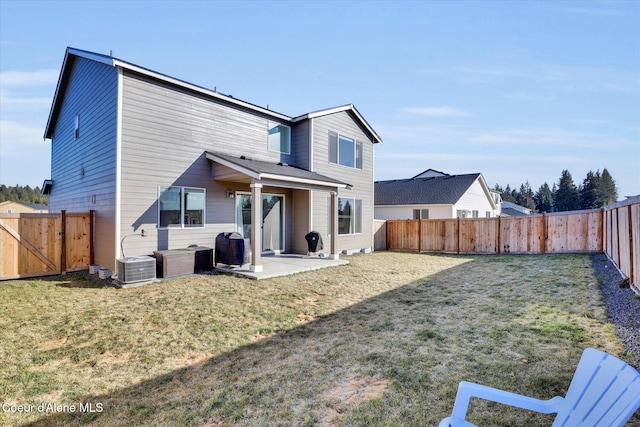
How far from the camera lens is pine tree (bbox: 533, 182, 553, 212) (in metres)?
68.7

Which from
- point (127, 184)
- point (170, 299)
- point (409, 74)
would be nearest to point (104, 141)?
point (127, 184)

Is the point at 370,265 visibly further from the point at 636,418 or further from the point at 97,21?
the point at 97,21

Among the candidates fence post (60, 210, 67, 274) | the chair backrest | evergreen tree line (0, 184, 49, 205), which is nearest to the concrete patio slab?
fence post (60, 210, 67, 274)

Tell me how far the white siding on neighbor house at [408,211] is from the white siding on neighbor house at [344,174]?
8.01 metres

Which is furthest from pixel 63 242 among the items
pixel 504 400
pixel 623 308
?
pixel 623 308

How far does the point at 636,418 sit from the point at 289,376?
3.00m

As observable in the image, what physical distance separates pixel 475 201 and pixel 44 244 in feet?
80.9

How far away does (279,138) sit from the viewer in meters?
12.2

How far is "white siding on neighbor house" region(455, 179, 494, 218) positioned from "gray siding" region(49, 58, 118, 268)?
19.4 m

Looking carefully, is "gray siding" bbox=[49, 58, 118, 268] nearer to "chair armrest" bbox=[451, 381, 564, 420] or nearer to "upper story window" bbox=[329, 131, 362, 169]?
"upper story window" bbox=[329, 131, 362, 169]

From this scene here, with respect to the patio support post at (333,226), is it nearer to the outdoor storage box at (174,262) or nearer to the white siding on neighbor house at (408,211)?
the outdoor storage box at (174,262)

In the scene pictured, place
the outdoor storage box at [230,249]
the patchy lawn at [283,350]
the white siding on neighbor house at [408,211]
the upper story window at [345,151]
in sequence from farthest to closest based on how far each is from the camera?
the white siding on neighbor house at [408,211] → the upper story window at [345,151] → the outdoor storage box at [230,249] → the patchy lawn at [283,350]

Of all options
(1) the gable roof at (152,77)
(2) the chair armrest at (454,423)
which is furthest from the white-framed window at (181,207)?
(2) the chair armrest at (454,423)

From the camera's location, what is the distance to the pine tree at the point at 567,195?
190ft
